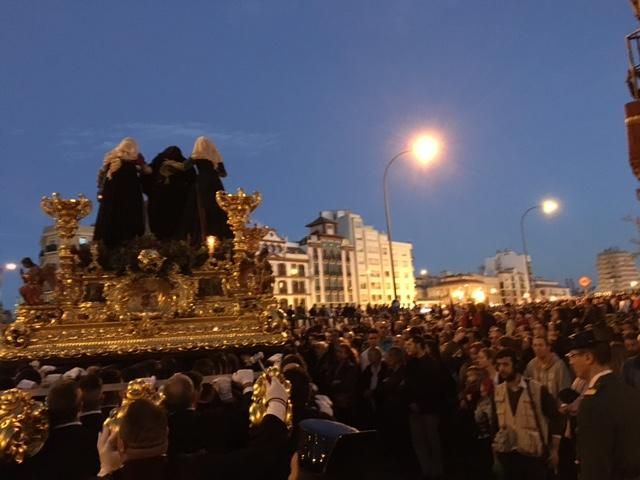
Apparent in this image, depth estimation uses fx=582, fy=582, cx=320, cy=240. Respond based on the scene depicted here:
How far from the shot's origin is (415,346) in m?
8.53

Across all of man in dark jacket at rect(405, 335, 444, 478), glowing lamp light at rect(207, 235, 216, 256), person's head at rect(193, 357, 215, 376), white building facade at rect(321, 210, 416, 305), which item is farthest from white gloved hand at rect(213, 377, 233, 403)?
white building facade at rect(321, 210, 416, 305)

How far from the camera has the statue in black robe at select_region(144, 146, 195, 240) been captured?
40.5ft

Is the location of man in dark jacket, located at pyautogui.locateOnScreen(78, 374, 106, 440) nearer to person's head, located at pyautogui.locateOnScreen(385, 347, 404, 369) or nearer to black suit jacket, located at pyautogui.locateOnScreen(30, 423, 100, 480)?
black suit jacket, located at pyautogui.locateOnScreen(30, 423, 100, 480)

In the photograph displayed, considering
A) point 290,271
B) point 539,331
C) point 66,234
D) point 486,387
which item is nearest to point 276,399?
point 486,387

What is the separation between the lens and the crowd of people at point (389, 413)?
11.3ft

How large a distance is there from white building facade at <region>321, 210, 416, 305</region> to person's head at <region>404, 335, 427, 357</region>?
306 ft

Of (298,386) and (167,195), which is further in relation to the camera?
(167,195)

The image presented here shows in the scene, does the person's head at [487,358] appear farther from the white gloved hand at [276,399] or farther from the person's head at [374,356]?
the white gloved hand at [276,399]

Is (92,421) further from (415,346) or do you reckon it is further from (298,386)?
(415,346)

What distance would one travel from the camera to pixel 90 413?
5.23 m

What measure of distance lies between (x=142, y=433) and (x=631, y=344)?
298 inches

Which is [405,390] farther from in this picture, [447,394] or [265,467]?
[265,467]

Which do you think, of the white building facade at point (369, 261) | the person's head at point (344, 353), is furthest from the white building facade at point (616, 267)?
the person's head at point (344, 353)

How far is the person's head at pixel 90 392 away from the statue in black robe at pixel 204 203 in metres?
6.41
